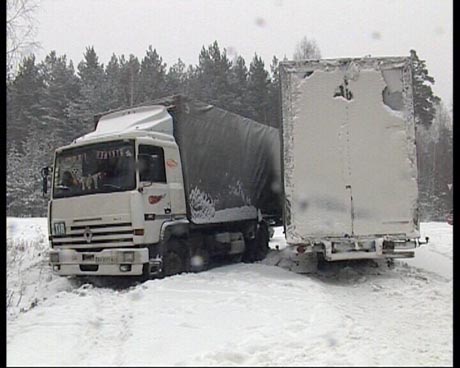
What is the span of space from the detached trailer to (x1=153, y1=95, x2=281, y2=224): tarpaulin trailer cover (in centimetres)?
225

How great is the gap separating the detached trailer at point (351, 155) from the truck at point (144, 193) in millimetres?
2253

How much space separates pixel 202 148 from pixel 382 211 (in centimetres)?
397

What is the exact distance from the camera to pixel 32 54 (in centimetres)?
1931

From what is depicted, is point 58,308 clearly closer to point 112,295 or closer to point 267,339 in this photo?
point 112,295

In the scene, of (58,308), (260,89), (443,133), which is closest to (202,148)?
(58,308)

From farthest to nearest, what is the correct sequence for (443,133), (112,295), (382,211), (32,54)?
(443,133), (32,54), (382,211), (112,295)

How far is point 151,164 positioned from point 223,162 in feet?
9.32

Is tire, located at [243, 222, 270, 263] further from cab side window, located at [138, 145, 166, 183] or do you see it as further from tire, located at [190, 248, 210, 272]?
cab side window, located at [138, 145, 166, 183]

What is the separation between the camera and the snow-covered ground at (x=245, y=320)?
5.39 metres

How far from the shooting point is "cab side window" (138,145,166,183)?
9945 mm

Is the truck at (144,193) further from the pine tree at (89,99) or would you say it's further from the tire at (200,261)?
the pine tree at (89,99)

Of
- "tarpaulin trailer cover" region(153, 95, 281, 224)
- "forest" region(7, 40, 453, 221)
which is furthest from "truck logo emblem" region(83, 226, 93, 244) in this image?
"forest" region(7, 40, 453, 221)

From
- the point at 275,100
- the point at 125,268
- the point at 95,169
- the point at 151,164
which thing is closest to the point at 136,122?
the point at 151,164

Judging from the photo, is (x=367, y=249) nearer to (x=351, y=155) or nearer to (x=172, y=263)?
(x=351, y=155)
